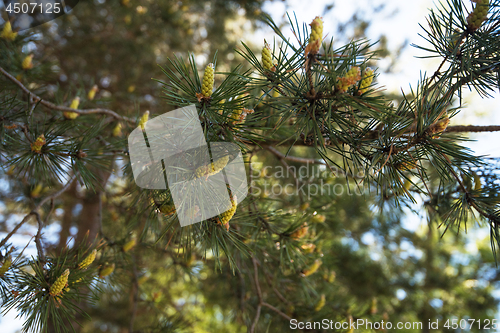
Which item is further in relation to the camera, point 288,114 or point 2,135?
point 2,135

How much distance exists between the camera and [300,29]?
576 mm

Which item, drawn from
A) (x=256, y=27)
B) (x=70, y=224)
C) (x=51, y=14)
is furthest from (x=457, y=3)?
(x=70, y=224)

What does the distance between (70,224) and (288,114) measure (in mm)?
2333

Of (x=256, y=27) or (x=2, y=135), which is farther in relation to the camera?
(x=256, y=27)

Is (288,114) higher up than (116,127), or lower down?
lower down

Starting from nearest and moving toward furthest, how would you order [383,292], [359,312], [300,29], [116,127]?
[300,29]
[116,127]
[359,312]
[383,292]

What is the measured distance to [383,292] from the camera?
2.33m

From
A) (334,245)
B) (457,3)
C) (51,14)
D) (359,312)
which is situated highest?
(51,14)

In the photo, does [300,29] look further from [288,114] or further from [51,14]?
[51,14]

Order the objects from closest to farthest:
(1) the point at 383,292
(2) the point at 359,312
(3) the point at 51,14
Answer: (2) the point at 359,312
(3) the point at 51,14
(1) the point at 383,292

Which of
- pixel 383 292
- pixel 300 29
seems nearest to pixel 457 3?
pixel 300 29

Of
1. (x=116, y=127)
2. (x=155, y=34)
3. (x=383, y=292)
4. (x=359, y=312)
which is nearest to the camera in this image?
(x=116, y=127)

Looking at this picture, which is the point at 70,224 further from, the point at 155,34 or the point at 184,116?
the point at 184,116

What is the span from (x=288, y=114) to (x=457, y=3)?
1.58 ft
